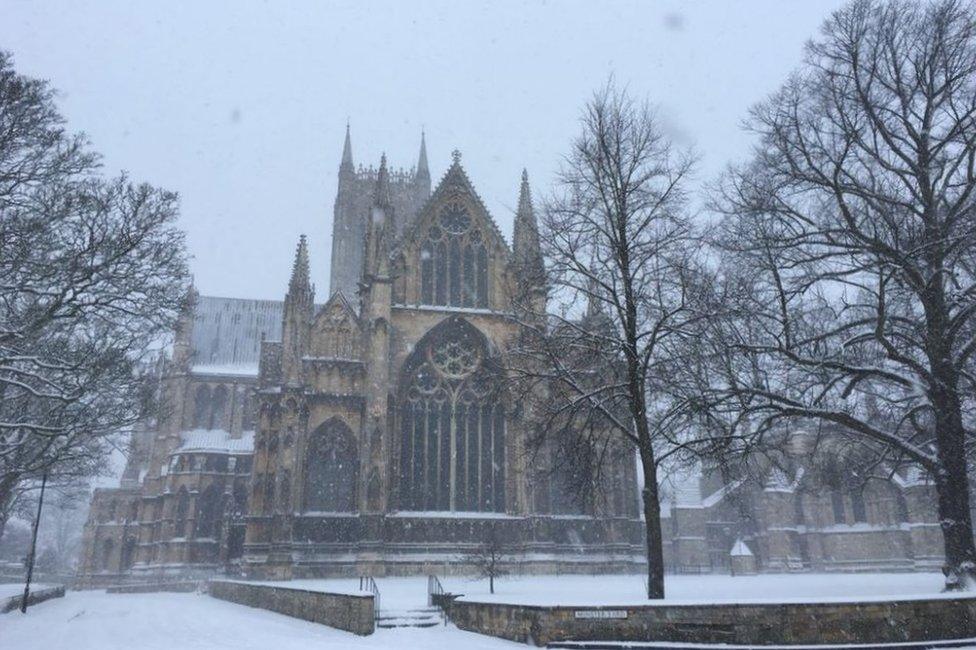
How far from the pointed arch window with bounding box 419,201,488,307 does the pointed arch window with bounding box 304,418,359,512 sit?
732 centimetres

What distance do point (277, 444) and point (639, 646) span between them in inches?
902

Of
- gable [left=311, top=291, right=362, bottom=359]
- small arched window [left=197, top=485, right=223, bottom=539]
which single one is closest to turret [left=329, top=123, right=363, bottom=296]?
small arched window [left=197, top=485, right=223, bottom=539]

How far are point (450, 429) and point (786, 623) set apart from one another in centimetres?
2378

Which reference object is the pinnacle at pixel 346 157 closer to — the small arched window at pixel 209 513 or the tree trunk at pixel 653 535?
the small arched window at pixel 209 513

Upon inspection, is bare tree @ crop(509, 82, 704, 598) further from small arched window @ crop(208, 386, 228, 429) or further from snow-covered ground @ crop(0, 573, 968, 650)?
small arched window @ crop(208, 386, 228, 429)

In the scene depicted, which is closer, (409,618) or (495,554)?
(409,618)

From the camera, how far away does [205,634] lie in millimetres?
15141

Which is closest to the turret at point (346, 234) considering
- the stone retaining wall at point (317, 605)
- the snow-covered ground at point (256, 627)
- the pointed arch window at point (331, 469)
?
the pointed arch window at point (331, 469)

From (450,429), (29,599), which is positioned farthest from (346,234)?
(29,599)

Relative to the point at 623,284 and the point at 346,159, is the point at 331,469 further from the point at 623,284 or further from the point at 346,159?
the point at 346,159

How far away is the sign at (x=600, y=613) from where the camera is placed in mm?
11953

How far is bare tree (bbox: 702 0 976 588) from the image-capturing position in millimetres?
15008

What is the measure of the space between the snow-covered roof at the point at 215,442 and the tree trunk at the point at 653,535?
36985 mm

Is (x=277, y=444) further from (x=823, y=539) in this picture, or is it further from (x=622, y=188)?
(x=823, y=539)
